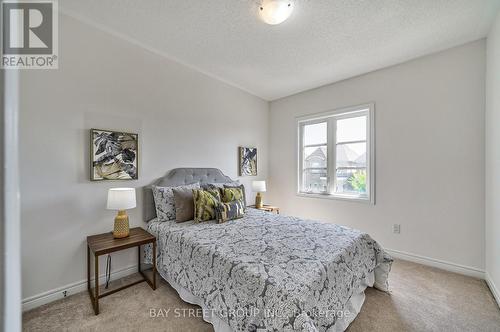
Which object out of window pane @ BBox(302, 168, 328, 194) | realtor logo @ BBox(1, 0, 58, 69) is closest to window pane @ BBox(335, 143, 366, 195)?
window pane @ BBox(302, 168, 328, 194)

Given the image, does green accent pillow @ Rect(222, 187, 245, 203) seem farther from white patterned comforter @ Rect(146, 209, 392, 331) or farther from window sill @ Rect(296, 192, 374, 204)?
window sill @ Rect(296, 192, 374, 204)

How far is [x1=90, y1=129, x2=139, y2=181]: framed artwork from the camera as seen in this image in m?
2.15

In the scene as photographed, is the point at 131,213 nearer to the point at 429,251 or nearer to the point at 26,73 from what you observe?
the point at 26,73

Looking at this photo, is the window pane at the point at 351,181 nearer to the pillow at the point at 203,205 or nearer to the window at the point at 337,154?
the window at the point at 337,154

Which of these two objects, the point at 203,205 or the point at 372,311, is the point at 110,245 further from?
the point at 372,311

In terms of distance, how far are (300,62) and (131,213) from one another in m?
2.87

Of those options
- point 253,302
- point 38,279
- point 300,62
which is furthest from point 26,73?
point 300,62

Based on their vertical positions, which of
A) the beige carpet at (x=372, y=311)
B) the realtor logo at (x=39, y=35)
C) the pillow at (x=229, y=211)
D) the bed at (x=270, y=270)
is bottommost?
the beige carpet at (x=372, y=311)

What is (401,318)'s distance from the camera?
174cm

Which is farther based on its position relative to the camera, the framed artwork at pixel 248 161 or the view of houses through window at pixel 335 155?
the framed artwork at pixel 248 161

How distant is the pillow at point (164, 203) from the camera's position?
2.47 metres

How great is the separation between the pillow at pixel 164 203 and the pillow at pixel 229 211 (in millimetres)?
545

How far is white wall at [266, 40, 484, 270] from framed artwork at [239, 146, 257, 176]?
5.29 feet

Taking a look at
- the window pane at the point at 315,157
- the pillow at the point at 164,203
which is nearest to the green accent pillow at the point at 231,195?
the pillow at the point at 164,203
